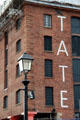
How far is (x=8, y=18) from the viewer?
36156 mm

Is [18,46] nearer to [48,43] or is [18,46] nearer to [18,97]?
[48,43]

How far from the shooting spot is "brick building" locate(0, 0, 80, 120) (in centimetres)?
3073

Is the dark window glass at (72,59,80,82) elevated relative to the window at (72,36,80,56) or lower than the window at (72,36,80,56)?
lower

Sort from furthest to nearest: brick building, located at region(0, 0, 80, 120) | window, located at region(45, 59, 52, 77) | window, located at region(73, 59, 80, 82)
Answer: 1. window, located at region(73, 59, 80, 82)
2. window, located at region(45, 59, 52, 77)
3. brick building, located at region(0, 0, 80, 120)

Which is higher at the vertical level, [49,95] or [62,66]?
[62,66]

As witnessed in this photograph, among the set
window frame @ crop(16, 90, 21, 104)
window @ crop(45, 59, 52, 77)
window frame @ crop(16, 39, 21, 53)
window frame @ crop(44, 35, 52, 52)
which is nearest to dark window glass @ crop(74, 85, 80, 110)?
window @ crop(45, 59, 52, 77)

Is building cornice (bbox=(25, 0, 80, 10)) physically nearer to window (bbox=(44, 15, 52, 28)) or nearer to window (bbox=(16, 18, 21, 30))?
window (bbox=(44, 15, 52, 28))

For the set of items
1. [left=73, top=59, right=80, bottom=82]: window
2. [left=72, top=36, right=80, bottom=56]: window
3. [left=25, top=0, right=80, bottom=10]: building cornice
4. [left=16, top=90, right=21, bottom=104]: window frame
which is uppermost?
[left=25, top=0, right=80, bottom=10]: building cornice

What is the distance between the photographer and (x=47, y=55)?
3167cm

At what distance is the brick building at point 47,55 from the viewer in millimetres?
30734

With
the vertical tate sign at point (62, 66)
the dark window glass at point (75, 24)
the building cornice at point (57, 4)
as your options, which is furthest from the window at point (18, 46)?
the dark window glass at point (75, 24)

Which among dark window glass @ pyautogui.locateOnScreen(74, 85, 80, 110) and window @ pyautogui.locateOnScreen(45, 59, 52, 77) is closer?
window @ pyautogui.locateOnScreen(45, 59, 52, 77)

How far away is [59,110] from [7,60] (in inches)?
396

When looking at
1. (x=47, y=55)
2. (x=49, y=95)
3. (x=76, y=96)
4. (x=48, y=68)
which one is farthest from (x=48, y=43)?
(x=76, y=96)
